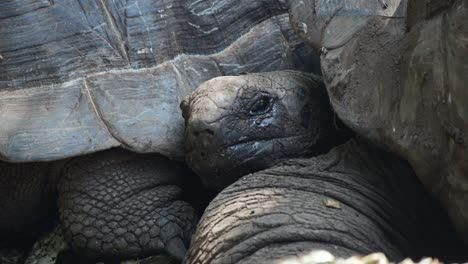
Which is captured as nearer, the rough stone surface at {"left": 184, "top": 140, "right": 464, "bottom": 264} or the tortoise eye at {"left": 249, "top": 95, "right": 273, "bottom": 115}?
the rough stone surface at {"left": 184, "top": 140, "right": 464, "bottom": 264}

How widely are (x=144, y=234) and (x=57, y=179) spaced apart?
56 cm

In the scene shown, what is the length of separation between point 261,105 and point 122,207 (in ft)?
2.52

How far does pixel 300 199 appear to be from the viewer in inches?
93.0

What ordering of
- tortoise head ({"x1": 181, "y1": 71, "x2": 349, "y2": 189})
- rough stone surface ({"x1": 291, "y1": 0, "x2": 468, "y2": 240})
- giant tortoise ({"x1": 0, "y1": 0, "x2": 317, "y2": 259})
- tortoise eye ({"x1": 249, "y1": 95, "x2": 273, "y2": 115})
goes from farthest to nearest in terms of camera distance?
1. giant tortoise ({"x1": 0, "y1": 0, "x2": 317, "y2": 259})
2. tortoise eye ({"x1": 249, "y1": 95, "x2": 273, "y2": 115})
3. tortoise head ({"x1": 181, "y1": 71, "x2": 349, "y2": 189})
4. rough stone surface ({"x1": 291, "y1": 0, "x2": 468, "y2": 240})

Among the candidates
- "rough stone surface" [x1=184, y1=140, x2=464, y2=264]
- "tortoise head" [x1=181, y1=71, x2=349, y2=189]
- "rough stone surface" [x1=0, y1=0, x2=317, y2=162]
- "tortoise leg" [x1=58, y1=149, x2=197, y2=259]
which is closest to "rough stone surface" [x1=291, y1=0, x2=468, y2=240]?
"rough stone surface" [x1=184, y1=140, x2=464, y2=264]

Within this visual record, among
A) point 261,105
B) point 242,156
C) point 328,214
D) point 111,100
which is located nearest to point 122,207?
point 111,100

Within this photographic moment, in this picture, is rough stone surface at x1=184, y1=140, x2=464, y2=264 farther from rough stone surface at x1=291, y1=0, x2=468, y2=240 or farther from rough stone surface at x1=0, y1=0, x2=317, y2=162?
rough stone surface at x1=0, y1=0, x2=317, y2=162

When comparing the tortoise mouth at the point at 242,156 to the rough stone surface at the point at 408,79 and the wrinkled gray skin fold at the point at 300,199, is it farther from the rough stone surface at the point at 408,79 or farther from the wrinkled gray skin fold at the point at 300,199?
the rough stone surface at the point at 408,79

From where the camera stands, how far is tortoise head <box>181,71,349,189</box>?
2871 mm

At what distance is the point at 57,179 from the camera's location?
3.39m

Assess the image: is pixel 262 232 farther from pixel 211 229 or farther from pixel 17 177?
pixel 17 177

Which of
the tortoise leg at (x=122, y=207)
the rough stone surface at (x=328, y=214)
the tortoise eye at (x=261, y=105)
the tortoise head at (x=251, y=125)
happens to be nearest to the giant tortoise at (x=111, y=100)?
the tortoise leg at (x=122, y=207)

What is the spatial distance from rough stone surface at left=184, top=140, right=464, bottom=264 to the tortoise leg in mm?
655

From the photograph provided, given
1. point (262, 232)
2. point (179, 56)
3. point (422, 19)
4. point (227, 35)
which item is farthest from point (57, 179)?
point (422, 19)
